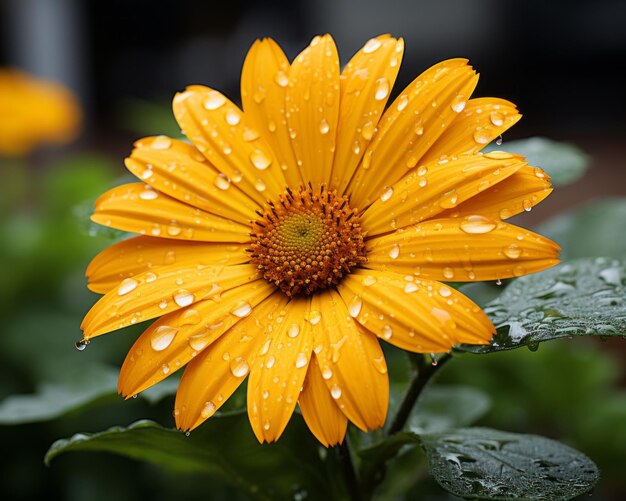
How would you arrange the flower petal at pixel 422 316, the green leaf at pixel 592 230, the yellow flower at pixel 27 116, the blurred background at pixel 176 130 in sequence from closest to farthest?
1. the flower petal at pixel 422 316
2. the green leaf at pixel 592 230
3. the blurred background at pixel 176 130
4. the yellow flower at pixel 27 116

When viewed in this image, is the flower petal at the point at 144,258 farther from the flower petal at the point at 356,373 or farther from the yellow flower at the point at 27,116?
the yellow flower at the point at 27,116

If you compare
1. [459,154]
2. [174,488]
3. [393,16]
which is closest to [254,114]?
[459,154]

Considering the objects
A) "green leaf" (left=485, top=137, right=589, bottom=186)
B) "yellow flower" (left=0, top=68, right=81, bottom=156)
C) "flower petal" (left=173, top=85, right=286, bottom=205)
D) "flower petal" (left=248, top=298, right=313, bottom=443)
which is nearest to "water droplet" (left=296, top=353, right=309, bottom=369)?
"flower petal" (left=248, top=298, right=313, bottom=443)

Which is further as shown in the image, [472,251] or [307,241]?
[307,241]

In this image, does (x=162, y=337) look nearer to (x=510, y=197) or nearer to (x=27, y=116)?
(x=510, y=197)

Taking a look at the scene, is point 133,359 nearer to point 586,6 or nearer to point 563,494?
point 563,494

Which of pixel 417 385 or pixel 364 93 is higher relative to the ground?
pixel 364 93

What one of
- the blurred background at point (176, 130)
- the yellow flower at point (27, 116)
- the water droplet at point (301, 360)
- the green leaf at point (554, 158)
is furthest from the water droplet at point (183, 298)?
the yellow flower at point (27, 116)

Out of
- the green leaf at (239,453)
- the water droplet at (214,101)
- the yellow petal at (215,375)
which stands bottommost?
the green leaf at (239,453)

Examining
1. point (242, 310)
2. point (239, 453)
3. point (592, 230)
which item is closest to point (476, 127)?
point (242, 310)
